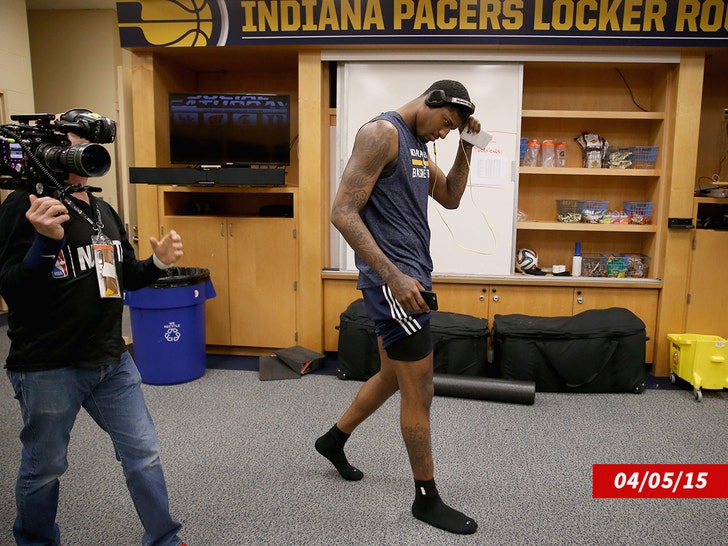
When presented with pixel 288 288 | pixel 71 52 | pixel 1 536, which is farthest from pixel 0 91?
pixel 1 536

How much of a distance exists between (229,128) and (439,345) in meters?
1.98

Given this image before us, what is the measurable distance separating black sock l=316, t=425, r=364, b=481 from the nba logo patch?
119 cm

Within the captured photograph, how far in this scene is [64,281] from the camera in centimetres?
140

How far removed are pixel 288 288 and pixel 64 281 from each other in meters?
2.42

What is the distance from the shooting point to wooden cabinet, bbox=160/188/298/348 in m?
3.78

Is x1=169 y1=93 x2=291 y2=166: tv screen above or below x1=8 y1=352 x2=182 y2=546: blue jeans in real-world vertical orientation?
above

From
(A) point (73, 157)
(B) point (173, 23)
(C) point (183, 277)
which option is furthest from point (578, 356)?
(B) point (173, 23)

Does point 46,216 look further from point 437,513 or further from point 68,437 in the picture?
point 437,513

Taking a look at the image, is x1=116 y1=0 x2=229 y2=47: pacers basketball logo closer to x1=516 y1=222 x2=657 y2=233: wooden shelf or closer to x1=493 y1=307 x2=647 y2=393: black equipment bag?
x1=516 y1=222 x2=657 y2=233: wooden shelf

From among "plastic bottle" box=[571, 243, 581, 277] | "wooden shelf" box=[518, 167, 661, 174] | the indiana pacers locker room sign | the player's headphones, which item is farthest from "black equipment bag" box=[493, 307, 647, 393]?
the player's headphones

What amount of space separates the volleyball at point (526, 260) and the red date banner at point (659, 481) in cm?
172

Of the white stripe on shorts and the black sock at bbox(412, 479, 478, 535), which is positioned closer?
the white stripe on shorts

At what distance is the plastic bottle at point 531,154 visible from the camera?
3.78 meters

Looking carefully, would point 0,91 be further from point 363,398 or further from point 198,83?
point 363,398
